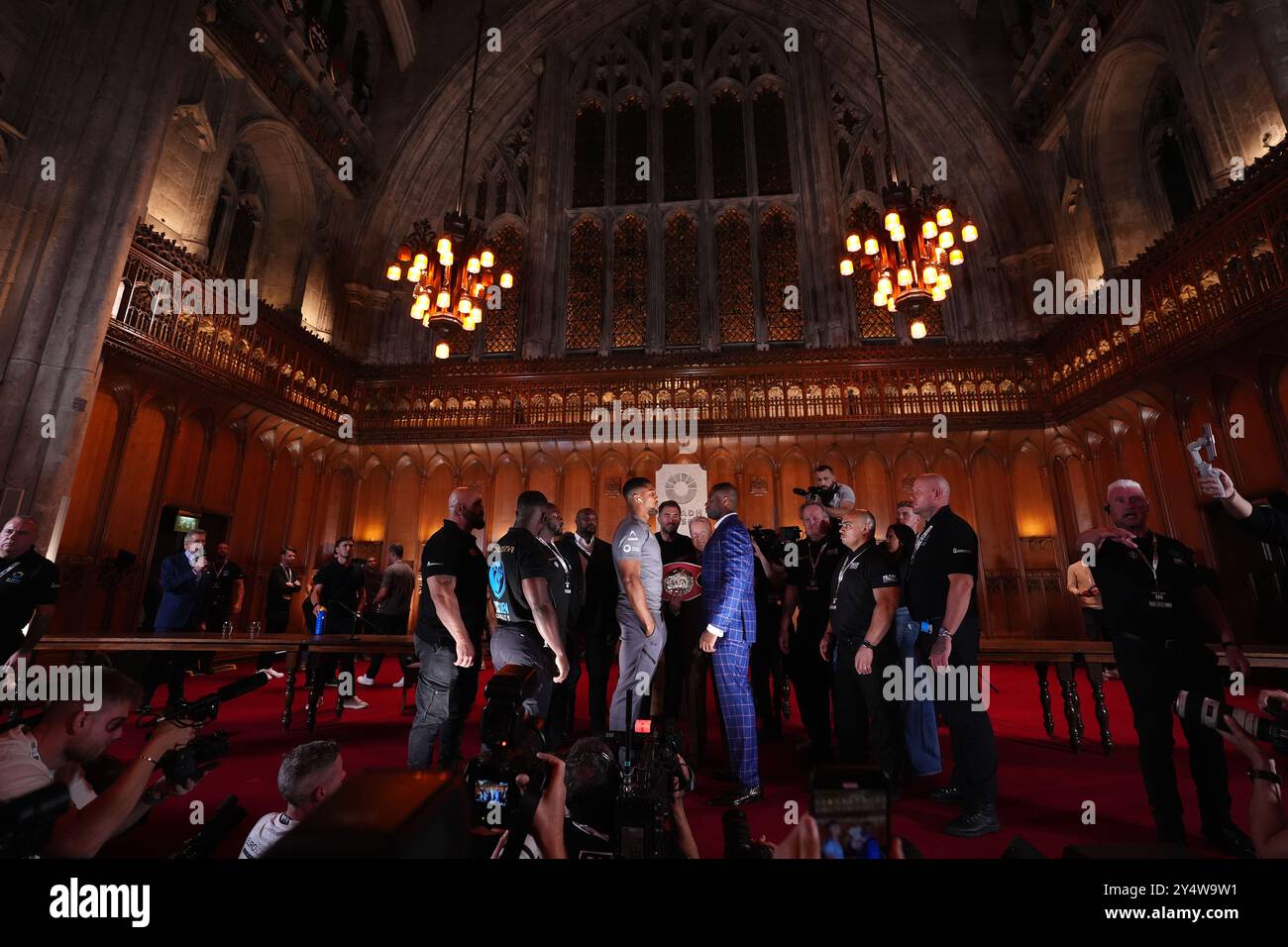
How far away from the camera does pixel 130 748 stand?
379cm

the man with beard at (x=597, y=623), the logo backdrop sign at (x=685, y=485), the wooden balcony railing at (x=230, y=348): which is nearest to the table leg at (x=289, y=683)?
the man with beard at (x=597, y=623)

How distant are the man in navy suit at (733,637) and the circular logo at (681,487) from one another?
702cm

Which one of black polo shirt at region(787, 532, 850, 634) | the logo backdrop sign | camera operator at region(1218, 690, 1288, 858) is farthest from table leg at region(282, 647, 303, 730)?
the logo backdrop sign

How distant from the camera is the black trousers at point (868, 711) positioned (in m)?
3.14

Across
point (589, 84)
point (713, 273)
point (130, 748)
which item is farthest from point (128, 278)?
point (589, 84)

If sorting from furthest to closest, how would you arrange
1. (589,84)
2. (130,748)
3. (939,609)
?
(589,84), (130,748), (939,609)

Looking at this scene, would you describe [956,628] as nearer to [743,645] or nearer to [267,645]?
[743,645]

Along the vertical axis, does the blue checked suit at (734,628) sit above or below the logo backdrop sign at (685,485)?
below

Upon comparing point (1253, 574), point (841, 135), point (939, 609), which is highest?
point (841, 135)

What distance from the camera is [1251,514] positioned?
2469mm

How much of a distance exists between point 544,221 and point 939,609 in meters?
12.8

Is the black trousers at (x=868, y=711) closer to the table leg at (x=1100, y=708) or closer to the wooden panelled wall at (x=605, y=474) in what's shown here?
the table leg at (x=1100, y=708)
